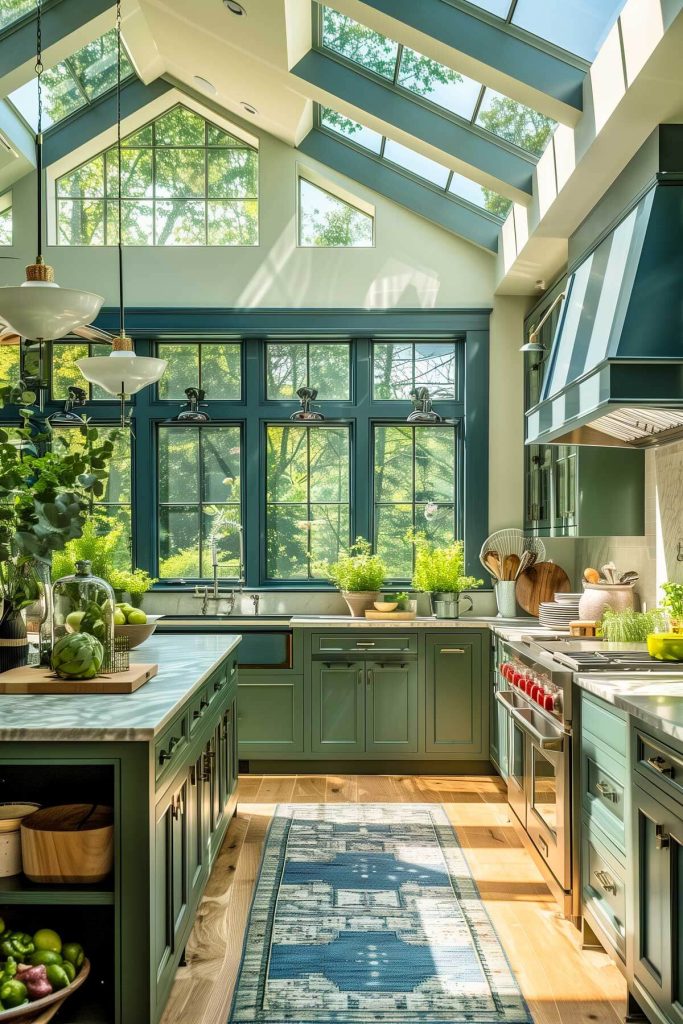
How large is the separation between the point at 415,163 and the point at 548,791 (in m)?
3.96

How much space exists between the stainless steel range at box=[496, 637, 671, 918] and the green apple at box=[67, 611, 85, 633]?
1732 millimetres

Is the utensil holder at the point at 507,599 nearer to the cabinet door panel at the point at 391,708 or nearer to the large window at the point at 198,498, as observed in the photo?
the cabinet door panel at the point at 391,708

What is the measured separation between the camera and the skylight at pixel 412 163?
222 inches

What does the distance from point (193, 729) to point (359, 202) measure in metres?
4.25

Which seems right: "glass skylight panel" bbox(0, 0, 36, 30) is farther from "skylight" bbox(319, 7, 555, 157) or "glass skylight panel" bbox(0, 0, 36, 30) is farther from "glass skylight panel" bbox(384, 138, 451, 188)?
"glass skylight panel" bbox(384, 138, 451, 188)

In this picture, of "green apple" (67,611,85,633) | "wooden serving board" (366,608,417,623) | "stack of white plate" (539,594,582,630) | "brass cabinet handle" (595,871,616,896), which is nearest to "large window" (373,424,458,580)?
"wooden serving board" (366,608,417,623)

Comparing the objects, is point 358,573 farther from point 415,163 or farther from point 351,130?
point 351,130

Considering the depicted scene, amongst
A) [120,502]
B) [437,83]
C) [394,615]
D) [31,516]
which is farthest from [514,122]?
[120,502]

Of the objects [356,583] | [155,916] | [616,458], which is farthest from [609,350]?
[356,583]

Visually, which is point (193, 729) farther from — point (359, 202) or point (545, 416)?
point (359, 202)

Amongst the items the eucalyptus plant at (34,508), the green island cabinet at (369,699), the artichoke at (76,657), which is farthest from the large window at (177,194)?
the artichoke at (76,657)

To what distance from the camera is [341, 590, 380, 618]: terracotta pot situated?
5.91 metres

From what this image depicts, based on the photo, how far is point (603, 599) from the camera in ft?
14.5

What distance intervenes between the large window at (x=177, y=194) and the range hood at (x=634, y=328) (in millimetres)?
3202
